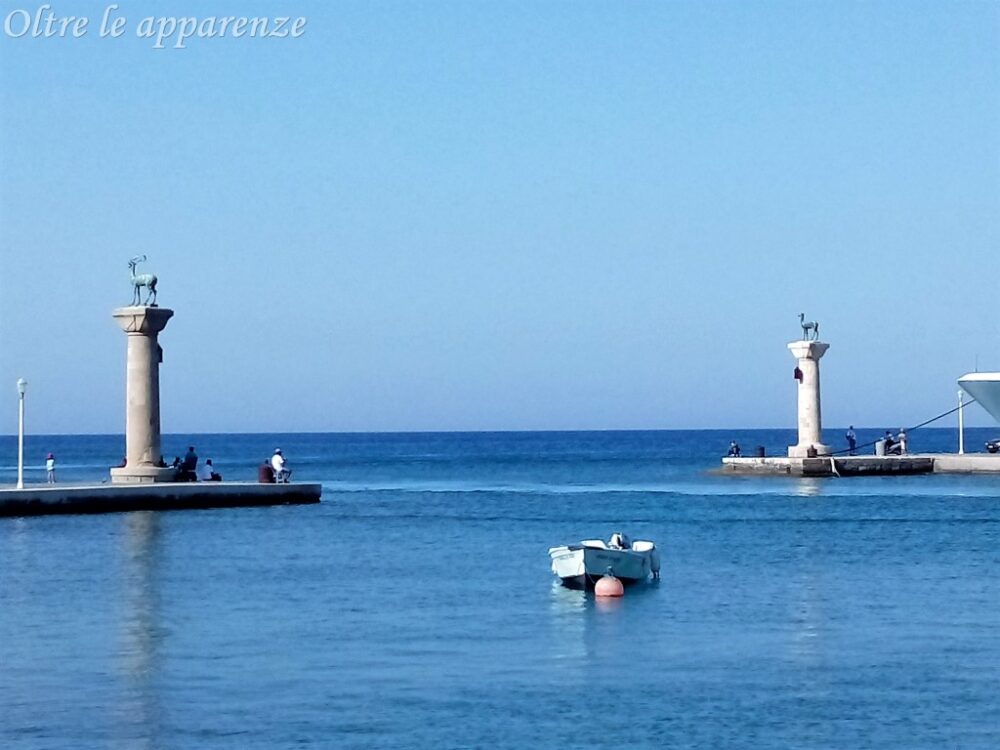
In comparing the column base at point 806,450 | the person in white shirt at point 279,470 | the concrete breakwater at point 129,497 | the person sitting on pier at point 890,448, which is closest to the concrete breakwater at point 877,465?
the column base at point 806,450

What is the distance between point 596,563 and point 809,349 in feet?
157

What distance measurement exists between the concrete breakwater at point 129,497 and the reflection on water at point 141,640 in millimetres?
5188

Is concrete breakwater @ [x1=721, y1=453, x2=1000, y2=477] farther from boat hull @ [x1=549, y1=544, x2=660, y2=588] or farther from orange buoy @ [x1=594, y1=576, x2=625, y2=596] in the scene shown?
orange buoy @ [x1=594, y1=576, x2=625, y2=596]

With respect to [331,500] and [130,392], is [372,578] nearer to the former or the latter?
[130,392]

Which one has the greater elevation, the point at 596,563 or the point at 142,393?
the point at 142,393

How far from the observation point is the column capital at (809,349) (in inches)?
3327

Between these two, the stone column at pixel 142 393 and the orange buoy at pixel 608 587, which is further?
the stone column at pixel 142 393

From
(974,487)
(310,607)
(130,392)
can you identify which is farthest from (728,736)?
(974,487)

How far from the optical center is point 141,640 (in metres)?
29.9

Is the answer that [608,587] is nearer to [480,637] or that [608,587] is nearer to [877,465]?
[480,637]

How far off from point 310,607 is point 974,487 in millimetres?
51815

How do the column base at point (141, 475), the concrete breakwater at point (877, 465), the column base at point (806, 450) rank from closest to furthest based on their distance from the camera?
1. the column base at point (141, 475)
2. the concrete breakwater at point (877, 465)
3. the column base at point (806, 450)

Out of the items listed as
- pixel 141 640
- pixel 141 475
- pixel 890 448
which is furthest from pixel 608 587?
pixel 890 448

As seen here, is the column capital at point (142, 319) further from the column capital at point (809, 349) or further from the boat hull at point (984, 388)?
the boat hull at point (984, 388)
